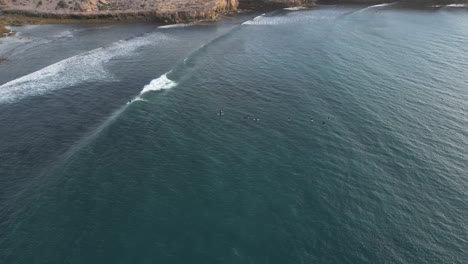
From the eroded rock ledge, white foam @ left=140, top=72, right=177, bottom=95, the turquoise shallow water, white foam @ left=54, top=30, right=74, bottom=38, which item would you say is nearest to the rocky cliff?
the eroded rock ledge

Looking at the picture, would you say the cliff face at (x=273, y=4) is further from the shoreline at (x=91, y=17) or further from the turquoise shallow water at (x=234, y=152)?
the turquoise shallow water at (x=234, y=152)

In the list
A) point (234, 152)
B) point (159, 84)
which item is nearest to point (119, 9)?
point (159, 84)

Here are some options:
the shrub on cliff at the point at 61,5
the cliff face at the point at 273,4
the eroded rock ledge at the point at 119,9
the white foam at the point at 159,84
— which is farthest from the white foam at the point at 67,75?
the cliff face at the point at 273,4

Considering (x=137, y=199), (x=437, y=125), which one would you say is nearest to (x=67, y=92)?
(x=137, y=199)

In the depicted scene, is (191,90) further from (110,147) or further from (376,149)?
(376,149)

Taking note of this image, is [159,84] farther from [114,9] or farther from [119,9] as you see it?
[114,9]

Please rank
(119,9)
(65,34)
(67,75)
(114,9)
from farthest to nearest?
(119,9), (114,9), (65,34), (67,75)

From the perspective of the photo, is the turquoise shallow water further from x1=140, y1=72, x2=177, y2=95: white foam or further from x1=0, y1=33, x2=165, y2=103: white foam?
x1=0, y1=33, x2=165, y2=103: white foam
